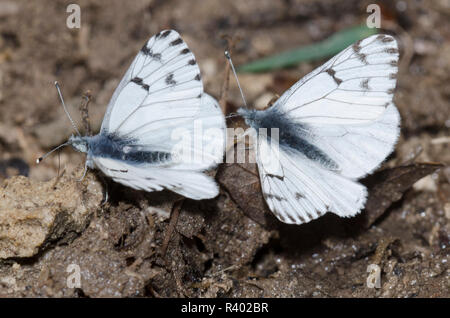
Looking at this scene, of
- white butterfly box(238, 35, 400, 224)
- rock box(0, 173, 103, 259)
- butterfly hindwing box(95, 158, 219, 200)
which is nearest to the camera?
butterfly hindwing box(95, 158, 219, 200)

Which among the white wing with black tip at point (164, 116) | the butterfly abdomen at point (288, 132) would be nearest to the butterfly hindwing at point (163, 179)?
the white wing with black tip at point (164, 116)

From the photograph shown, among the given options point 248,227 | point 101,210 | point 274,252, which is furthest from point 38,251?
point 274,252

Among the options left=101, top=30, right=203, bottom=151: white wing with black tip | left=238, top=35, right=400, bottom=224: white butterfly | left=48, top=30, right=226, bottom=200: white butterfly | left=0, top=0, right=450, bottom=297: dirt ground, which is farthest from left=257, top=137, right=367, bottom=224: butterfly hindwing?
left=101, top=30, right=203, bottom=151: white wing with black tip

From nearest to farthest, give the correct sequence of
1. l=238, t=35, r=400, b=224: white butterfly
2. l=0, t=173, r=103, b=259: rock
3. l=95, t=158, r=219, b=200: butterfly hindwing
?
l=95, t=158, r=219, b=200: butterfly hindwing
l=0, t=173, r=103, b=259: rock
l=238, t=35, r=400, b=224: white butterfly

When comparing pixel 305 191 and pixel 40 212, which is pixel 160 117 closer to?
pixel 40 212

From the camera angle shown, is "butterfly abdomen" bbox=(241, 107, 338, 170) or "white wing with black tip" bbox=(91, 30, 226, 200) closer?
"white wing with black tip" bbox=(91, 30, 226, 200)

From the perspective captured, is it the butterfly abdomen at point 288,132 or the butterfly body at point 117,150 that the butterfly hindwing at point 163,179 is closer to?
the butterfly body at point 117,150

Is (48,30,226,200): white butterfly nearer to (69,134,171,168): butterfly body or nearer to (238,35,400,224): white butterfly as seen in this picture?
(69,134,171,168): butterfly body

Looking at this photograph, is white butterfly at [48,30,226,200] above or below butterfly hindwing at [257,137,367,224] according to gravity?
above

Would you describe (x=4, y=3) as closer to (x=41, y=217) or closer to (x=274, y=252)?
(x=41, y=217)
